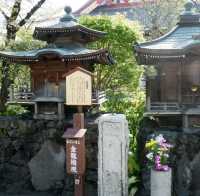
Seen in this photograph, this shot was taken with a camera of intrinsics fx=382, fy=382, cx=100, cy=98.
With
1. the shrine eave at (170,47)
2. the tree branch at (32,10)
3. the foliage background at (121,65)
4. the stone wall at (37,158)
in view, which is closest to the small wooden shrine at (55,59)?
the stone wall at (37,158)

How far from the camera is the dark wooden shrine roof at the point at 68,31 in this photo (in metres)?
16.6

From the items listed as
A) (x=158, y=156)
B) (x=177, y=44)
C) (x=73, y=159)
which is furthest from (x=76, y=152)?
(x=177, y=44)

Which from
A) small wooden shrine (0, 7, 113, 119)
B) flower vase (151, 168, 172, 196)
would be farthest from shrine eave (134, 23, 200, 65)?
flower vase (151, 168, 172, 196)

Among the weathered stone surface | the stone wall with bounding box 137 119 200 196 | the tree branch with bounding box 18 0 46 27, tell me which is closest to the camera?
the stone wall with bounding box 137 119 200 196

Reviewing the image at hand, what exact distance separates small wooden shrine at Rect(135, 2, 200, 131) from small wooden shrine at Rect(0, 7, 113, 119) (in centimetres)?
226

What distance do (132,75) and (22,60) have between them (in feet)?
23.7

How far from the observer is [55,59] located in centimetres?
1658

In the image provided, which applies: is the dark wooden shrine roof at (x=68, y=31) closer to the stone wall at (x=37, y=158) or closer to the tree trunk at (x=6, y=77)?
the tree trunk at (x=6, y=77)

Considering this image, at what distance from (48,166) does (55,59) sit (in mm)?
4620

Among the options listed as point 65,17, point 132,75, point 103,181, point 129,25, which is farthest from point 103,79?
point 103,181

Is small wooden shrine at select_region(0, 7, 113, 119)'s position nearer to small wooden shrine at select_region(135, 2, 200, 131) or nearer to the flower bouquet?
small wooden shrine at select_region(135, 2, 200, 131)

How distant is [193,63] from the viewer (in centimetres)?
1435

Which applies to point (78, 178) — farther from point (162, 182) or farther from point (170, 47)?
point (170, 47)

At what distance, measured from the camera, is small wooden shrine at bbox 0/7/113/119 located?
1578cm
